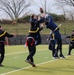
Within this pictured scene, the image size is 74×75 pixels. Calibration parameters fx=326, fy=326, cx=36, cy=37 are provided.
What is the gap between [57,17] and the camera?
68.8 meters

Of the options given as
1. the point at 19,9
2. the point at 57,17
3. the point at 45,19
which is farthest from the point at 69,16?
the point at 45,19

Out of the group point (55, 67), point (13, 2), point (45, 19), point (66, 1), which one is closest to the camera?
point (55, 67)

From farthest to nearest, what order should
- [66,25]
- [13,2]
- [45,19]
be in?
[13,2]
[66,25]
[45,19]

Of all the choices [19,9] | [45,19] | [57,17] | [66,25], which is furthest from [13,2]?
[45,19]

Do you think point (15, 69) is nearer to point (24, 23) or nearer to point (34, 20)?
point (34, 20)

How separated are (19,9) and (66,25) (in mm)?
17902

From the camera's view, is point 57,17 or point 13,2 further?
point 13,2

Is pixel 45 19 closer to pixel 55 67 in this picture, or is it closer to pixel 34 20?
pixel 34 20

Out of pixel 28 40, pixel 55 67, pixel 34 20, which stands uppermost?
pixel 34 20

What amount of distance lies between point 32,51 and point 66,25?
48.2 m

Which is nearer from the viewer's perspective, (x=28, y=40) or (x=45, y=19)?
(x=28, y=40)

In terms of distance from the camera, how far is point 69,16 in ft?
226

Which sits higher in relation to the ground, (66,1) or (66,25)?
(66,1)

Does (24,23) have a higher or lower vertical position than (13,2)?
lower
